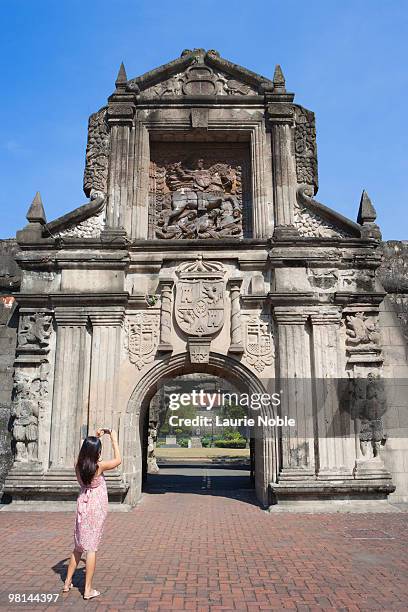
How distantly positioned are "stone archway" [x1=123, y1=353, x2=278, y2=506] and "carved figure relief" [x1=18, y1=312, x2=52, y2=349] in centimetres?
206

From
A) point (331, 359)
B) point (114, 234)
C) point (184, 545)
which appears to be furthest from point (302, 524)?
point (114, 234)

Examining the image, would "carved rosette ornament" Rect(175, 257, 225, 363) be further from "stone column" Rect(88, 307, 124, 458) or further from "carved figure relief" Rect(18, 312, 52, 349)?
"carved figure relief" Rect(18, 312, 52, 349)

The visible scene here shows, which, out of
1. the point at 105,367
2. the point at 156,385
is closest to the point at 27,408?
the point at 105,367

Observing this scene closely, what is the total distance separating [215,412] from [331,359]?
33918mm

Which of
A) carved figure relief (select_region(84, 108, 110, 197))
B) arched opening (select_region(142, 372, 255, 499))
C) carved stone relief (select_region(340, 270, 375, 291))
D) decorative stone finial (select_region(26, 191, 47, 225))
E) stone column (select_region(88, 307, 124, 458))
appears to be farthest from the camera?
arched opening (select_region(142, 372, 255, 499))

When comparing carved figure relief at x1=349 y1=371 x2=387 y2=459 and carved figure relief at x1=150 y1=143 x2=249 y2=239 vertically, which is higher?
carved figure relief at x1=150 y1=143 x2=249 y2=239

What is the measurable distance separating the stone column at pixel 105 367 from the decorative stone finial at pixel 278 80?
20.3 ft

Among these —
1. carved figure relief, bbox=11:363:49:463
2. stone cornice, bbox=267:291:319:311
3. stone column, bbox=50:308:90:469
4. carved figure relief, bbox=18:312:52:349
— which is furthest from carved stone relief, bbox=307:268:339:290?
carved figure relief, bbox=11:363:49:463

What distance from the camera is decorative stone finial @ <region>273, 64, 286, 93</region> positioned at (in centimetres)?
1165

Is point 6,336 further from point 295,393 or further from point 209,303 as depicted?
point 295,393

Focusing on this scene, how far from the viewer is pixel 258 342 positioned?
A: 33.6 feet

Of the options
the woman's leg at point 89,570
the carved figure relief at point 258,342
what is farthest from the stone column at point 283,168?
the woman's leg at point 89,570

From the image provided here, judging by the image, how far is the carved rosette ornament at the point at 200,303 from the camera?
10.1 meters

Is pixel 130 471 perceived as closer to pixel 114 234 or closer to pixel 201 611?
pixel 114 234
